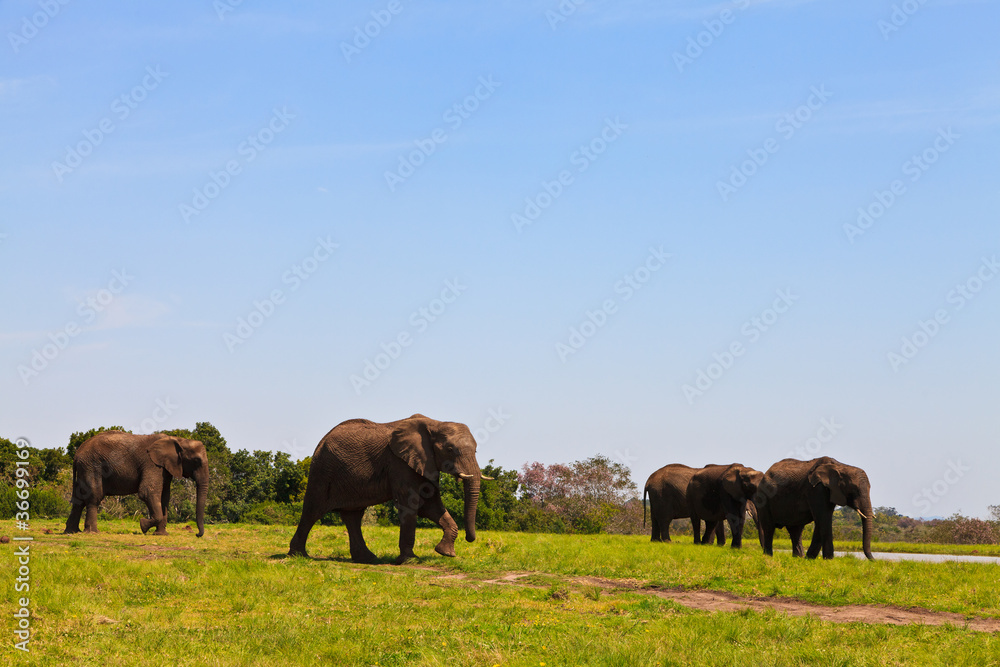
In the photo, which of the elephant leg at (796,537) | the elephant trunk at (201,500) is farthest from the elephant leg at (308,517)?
the elephant leg at (796,537)

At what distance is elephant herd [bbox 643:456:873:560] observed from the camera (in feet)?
98.0

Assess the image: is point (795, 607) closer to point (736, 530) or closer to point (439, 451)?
point (439, 451)

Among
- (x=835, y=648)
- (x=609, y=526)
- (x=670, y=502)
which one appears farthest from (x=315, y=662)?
(x=609, y=526)

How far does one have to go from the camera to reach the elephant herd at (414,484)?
25.2m

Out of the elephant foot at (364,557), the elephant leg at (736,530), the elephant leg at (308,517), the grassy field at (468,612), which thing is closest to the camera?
the grassy field at (468,612)

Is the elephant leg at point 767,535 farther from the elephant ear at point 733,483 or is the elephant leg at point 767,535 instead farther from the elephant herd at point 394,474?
the elephant herd at point 394,474

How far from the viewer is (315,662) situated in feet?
42.2

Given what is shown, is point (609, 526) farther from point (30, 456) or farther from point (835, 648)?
point (835, 648)

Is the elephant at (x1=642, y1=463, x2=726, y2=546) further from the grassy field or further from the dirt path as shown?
the dirt path

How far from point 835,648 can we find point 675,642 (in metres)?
2.19

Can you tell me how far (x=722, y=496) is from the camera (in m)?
35.8

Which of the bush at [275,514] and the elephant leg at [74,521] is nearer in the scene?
the elephant leg at [74,521]

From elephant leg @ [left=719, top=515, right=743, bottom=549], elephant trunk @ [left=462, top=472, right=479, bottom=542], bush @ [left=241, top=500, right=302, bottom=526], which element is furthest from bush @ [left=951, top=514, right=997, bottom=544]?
elephant trunk @ [left=462, top=472, right=479, bottom=542]

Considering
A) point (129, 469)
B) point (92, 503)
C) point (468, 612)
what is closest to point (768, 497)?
point (468, 612)
